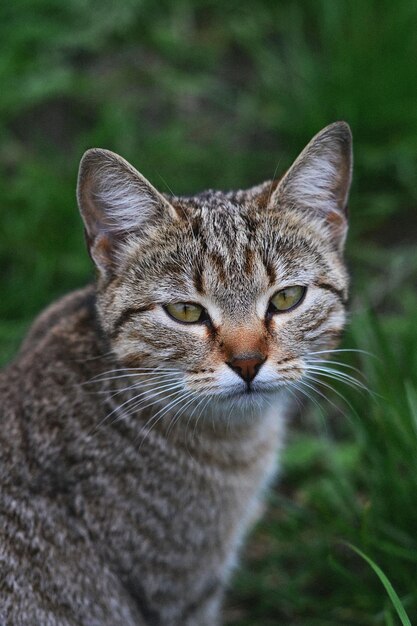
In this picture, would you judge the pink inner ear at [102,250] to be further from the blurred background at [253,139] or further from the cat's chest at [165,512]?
the blurred background at [253,139]

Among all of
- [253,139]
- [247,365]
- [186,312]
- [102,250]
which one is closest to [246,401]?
[247,365]

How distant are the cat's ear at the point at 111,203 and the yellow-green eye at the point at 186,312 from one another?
10.4 inches

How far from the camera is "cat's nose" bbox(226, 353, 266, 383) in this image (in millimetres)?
2600

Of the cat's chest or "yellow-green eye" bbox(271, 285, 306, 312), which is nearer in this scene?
"yellow-green eye" bbox(271, 285, 306, 312)

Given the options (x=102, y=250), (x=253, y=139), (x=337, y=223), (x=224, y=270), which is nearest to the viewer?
(x=224, y=270)

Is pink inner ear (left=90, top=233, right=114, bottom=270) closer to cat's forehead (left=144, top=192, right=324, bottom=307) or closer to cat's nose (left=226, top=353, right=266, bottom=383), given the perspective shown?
cat's forehead (left=144, top=192, right=324, bottom=307)

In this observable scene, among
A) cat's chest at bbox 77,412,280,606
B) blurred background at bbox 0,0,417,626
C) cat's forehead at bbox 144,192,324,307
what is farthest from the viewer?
blurred background at bbox 0,0,417,626

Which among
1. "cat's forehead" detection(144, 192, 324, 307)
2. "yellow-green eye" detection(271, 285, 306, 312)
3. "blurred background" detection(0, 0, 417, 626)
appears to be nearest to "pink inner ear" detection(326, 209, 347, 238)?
"cat's forehead" detection(144, 192, 324, 307)

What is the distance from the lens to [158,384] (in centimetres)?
285

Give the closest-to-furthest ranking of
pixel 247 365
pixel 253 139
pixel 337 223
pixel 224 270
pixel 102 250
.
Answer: pixel 247 365 < pixel 224 270 < pixel 102 250 < pixel 337 223 < pixel 253 139

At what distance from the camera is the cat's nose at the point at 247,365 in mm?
2600

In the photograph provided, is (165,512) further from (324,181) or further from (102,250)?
(324,181)

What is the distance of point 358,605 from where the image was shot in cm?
336

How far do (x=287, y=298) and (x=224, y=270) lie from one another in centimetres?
21
